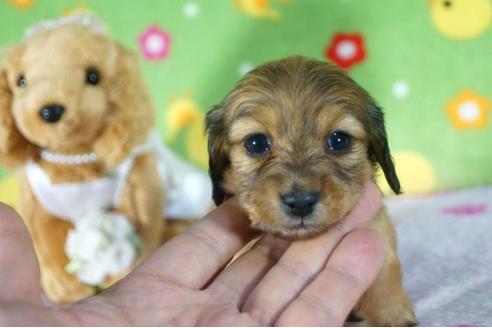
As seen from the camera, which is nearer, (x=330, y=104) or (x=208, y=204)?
(x=330, y=104)

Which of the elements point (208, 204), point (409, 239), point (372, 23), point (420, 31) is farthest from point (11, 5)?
point (409, 239)

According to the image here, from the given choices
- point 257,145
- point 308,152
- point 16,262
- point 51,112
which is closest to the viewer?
point 16,262

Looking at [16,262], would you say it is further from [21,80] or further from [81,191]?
[21,80]

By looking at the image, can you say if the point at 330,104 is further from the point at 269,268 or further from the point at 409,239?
the point at 409,239

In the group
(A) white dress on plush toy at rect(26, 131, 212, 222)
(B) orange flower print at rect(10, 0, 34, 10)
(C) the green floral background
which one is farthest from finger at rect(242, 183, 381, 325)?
(B) orange flower print at rect(10, 0, 34, 10)

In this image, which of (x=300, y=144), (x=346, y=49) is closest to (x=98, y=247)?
(x=300, y=144)
